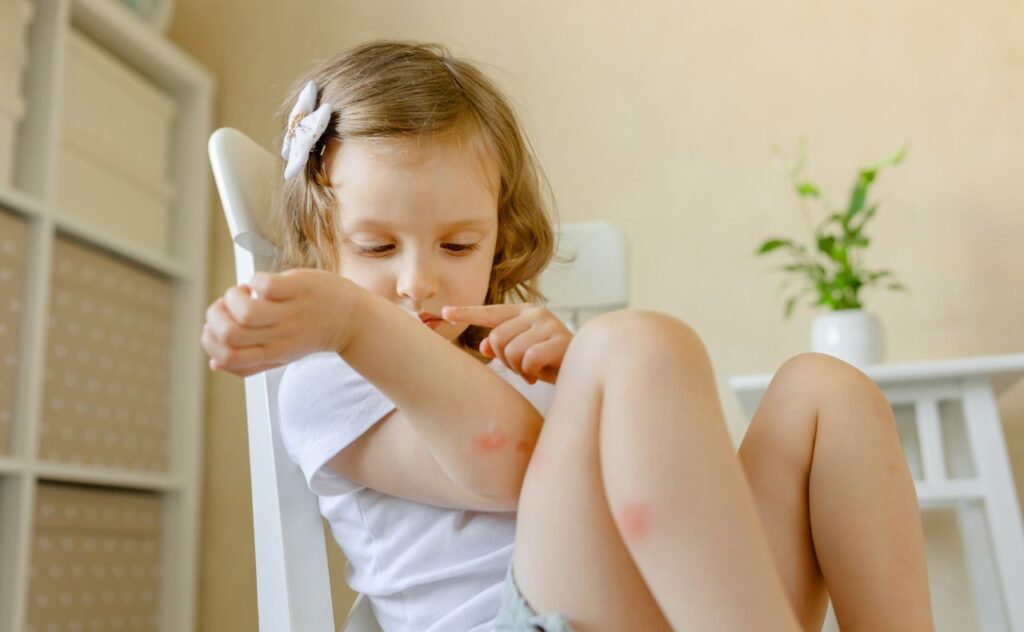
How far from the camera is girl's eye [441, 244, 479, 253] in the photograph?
78cm

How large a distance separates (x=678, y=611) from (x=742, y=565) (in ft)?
0.13

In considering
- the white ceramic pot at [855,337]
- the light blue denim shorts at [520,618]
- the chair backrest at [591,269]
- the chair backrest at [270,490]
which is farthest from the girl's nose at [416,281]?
the white ceramic pot at [855,337]

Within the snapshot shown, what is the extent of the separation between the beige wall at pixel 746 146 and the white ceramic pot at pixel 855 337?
0.18 meters

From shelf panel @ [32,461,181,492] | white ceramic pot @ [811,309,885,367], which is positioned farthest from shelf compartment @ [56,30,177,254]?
white ceramic pot @ [811,309,885,367]

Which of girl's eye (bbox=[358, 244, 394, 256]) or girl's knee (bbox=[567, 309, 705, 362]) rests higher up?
girl's eye (bbox=[358, 244, 394, 256])

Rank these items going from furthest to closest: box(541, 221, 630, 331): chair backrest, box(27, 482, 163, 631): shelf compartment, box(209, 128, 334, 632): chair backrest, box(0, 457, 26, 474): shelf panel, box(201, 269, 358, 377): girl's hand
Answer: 1. box(27, 482, 163, 631): shelf compartment
2. box(0, 457, 26, 474): shelf panel
3. box(541, 221, 630, 331): chair backrest
4. box(209, 128, 334, 632): chair backrest
5. box(201, 269, 358, 377): girl's hand

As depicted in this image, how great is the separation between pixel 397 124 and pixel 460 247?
10cm

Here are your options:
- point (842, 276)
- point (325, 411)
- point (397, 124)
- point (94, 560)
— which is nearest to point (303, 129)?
point (397, 124)

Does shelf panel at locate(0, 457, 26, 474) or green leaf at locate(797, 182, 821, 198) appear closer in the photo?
shelf panel at locate(0, 457, 26, 474)

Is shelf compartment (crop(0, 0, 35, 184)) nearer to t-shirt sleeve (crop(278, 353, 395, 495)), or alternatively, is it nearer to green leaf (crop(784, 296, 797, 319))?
t-shirt sleeve (crop(278, 353, 395, 495))

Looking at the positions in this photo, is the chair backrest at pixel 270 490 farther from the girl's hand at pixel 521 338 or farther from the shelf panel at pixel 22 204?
the shelf panel at pixel 22 204

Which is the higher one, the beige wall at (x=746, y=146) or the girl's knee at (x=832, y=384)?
the beige wall at (x=746, y=146)

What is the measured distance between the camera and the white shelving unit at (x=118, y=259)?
1436 millimetres

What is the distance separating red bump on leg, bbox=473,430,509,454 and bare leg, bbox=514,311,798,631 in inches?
1.0
